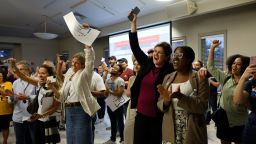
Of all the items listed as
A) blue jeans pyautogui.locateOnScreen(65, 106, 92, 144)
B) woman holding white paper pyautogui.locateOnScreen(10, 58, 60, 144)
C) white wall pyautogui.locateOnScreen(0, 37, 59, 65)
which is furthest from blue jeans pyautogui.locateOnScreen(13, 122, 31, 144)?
white wall pyautogui.locateOnScreen(0, 37, 59, 65)

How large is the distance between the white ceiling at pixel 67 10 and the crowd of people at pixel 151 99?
338 cm

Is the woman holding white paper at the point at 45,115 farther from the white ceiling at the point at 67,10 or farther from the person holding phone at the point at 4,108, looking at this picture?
the white ceiling at the point at 67,10

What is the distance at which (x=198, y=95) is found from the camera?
1759 millimetres

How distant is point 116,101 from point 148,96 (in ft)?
6.69

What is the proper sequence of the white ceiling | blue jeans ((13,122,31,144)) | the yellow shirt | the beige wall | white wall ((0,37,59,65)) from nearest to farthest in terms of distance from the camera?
blue jeans ((13,122,31,144))
the yellow shirt
the beige wall
the white ceiling
white wall ((0,37,59,65))

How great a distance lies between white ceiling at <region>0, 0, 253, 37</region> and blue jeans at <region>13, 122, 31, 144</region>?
167 inches

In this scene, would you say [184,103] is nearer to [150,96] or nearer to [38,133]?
[150,96]

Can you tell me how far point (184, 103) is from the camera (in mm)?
1700

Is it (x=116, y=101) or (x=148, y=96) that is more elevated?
(x=148, y=96)

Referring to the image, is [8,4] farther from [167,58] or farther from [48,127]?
[167,58]

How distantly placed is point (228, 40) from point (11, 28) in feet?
27.2

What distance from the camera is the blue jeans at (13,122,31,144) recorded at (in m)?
3.12

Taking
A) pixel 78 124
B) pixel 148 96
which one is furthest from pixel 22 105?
pixel 148 96

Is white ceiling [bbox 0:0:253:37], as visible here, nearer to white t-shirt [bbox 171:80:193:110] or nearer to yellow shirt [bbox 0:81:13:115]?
yellow shirt [bbox 0:81:13:115]
